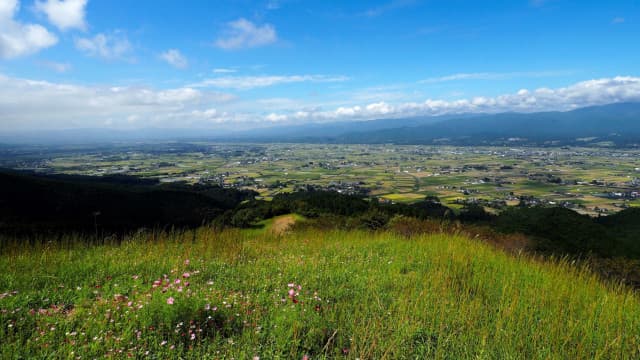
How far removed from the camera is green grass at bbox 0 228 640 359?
123 inches

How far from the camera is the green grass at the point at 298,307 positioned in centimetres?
312

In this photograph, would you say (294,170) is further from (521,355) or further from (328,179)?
(521,355)

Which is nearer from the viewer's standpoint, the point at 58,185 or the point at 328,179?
the point at 58,185

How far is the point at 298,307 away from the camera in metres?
3.80

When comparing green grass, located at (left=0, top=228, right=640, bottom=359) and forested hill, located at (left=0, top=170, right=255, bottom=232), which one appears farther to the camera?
forested hill, located at (left=0, top=170, right=255, bottom=232)

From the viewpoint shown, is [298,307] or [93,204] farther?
[93,204]

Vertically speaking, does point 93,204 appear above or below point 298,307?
below

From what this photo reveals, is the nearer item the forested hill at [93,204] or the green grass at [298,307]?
the green grass at [298,307]

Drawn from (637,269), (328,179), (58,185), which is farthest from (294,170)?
(637,269)

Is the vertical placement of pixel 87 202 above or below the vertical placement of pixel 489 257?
below

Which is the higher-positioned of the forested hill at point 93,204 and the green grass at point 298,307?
the green grass at point 298,307

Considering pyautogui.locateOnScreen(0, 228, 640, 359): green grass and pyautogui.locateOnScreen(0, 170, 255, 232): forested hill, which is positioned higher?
pyautogui.locateOnScreen(0, 228, 640, 359): green grass

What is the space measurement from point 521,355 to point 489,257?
3620mm

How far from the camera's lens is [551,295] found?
4676 mm
